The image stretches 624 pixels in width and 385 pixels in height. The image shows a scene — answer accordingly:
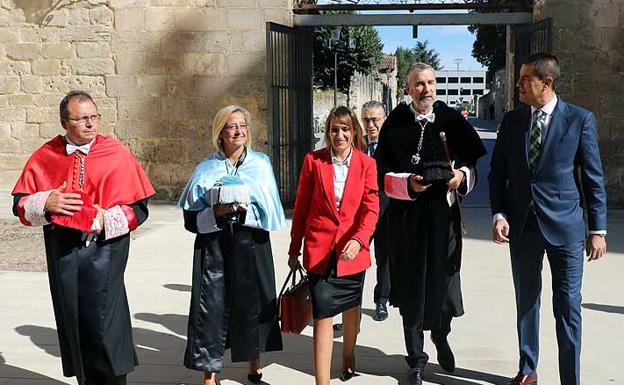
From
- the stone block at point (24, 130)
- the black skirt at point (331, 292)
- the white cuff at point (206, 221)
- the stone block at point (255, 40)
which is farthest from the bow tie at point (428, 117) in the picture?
the stone block at point (24, 130)

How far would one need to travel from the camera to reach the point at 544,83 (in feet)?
11.6

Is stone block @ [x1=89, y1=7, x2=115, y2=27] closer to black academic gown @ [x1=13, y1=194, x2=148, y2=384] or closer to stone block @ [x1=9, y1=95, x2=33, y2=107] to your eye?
stone block @ [x1=9, y1=95, x2=33, y2=107]

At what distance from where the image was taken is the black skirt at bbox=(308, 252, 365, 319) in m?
3.64

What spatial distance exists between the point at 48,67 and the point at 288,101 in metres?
3.59

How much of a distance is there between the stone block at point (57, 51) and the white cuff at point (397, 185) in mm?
8353

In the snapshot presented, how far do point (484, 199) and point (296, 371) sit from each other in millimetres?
7889

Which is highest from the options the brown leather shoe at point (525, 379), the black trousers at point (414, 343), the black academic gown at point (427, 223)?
the black academic gown at point (427, 223)

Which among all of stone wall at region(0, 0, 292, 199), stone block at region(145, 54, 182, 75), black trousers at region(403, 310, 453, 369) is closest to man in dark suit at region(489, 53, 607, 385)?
black trousers at region(403, 310, 453, 369)

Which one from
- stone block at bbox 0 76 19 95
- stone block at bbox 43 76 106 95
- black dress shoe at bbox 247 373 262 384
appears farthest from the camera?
stone block at bbox 0 76 19 95

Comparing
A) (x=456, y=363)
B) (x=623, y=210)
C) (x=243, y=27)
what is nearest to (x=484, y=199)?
(x=623, y=210)

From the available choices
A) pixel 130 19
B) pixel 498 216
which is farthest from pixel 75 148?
pixel 130 19

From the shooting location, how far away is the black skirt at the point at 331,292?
11.9ft

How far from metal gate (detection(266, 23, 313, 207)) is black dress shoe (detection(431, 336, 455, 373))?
614cm

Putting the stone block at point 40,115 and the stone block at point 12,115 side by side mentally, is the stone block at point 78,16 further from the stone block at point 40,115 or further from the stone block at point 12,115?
the stone block at point 12,115
